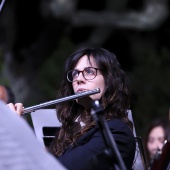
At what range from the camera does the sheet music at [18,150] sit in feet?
4.54

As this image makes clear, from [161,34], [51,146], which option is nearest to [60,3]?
[161,34]

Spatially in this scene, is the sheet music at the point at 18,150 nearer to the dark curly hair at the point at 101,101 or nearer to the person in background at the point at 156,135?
the dark curly hair at the point at 101,101

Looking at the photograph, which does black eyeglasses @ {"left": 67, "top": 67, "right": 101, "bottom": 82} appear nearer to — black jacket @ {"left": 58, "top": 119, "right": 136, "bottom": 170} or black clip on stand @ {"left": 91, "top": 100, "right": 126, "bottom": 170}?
black jacket @ {"left": 58, "top": 119, "right": 136, "bottom": 170}

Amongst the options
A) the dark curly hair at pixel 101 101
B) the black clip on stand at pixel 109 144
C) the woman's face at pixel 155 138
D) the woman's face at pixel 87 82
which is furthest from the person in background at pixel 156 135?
the black clip on stand at pixel 109 144

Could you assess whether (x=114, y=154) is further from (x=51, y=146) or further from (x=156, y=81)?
(x=156, y=81)

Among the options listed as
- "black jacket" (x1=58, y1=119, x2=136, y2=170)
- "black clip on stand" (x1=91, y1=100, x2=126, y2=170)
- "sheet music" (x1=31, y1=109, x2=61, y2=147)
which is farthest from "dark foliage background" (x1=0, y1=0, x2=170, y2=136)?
"black clip on stand" (x1=91, y1=100, x2=126, y2=170)

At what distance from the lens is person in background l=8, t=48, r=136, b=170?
2.74 metres

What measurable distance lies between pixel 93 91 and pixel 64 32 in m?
7.26

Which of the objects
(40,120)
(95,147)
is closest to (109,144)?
(95,147)

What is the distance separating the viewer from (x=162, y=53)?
9.23 m

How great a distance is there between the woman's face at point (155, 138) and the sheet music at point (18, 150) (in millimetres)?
3426

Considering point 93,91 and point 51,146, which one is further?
point 51,146

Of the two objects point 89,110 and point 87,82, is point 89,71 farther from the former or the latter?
point 89,110

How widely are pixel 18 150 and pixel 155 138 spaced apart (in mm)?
3551
